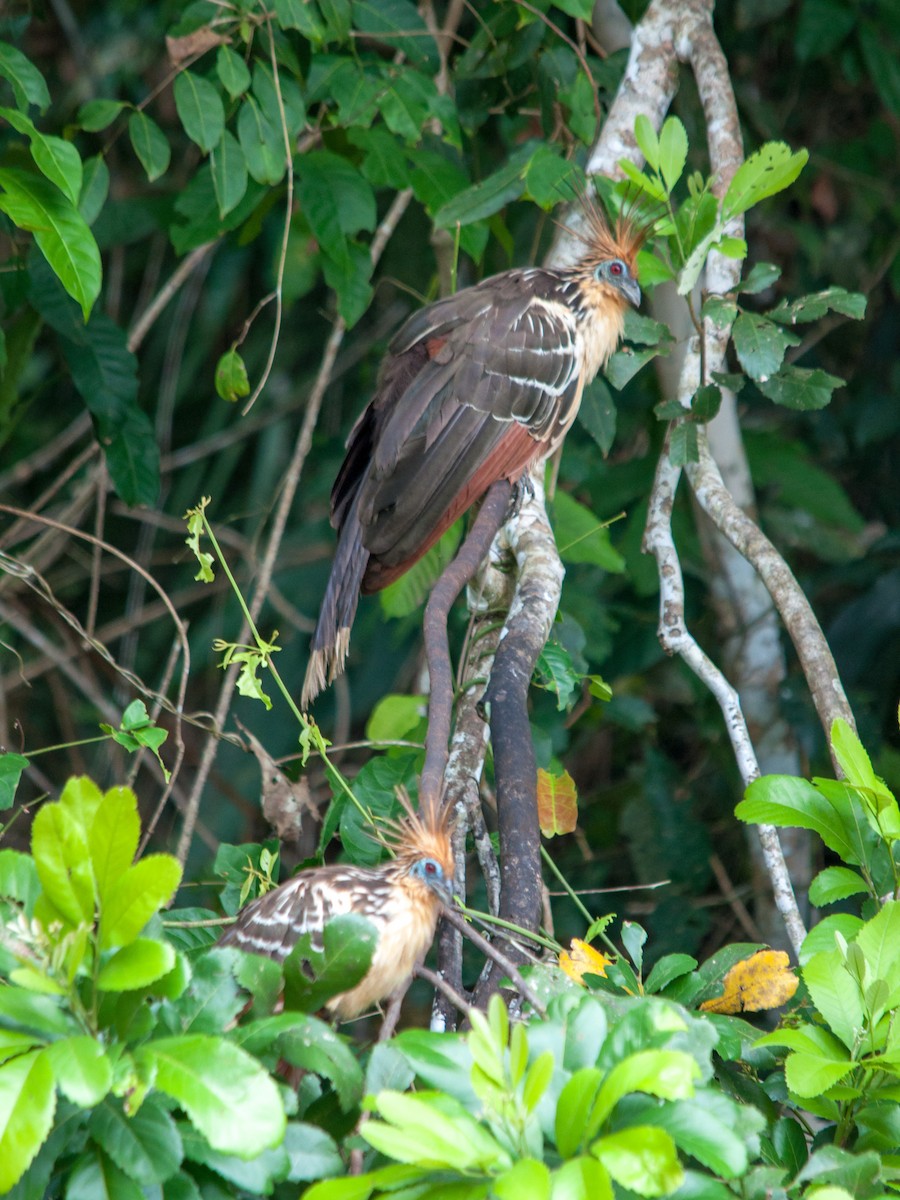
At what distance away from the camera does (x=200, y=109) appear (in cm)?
265

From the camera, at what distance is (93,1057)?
1.11 m

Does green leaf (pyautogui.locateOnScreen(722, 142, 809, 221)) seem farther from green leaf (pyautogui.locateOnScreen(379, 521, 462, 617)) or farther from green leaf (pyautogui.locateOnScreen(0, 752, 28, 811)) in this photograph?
green leaf (pyautogui.locateOnScreen(0, 752, 28, 811))

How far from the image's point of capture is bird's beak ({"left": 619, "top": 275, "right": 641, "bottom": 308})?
3150 mm

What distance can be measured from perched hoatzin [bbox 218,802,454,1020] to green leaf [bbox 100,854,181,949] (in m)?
0.69

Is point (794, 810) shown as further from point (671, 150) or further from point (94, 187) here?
point (94, 187)

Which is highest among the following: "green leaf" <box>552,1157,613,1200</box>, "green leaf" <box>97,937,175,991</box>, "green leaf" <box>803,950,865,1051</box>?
"green leaf" <box>97,937,175,991</box>

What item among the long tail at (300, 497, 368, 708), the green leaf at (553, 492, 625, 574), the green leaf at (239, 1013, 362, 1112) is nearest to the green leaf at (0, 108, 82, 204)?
the long tail at (300, 497, 368, 708)

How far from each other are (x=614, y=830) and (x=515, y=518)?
76.5 inches

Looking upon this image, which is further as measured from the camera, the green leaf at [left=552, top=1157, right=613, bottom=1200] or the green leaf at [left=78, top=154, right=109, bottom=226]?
the green leaf at [left=78, top=154, right=109, bottom=226]

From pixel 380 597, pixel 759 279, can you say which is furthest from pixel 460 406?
pixel 759 279

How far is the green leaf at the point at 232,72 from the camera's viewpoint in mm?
2633

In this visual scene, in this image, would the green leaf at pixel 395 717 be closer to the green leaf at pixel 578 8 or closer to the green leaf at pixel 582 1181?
the green leaf at pixel 578 8

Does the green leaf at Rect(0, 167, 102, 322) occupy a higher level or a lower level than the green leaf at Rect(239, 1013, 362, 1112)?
higher

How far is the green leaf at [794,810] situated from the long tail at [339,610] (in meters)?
1.18
